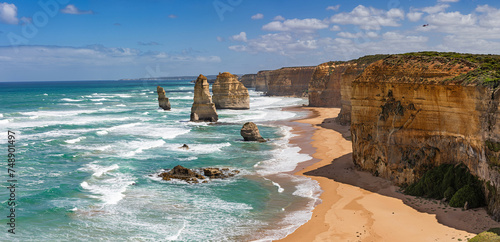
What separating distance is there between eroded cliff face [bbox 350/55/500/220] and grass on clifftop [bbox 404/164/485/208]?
433mm

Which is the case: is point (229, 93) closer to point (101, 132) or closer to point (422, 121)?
point (101, 132)

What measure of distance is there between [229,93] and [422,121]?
58845 mm

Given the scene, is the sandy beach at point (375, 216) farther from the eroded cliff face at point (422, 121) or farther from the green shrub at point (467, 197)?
the eroded cliff face at point (422, 121)

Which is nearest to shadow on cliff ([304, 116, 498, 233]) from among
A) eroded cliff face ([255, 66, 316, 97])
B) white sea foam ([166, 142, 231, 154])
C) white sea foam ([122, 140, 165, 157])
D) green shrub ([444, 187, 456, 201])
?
green shrub ([444, 187, 456, 201])

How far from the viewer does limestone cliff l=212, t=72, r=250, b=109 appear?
78506mm

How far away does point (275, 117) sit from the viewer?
68.2 m

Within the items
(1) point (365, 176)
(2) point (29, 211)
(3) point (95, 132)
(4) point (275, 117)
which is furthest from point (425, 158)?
(4) point (275, 117)

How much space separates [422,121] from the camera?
2239 cm

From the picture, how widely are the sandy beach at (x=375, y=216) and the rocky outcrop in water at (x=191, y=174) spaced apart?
20.7 feet

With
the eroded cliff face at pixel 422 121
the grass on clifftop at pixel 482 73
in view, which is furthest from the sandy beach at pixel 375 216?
the grass on clifftop at pixel 482 73

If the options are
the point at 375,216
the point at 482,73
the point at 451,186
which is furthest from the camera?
the point at 451,186

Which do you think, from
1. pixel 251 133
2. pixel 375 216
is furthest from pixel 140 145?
pixel 375 216

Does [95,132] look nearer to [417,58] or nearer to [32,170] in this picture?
[32,170]

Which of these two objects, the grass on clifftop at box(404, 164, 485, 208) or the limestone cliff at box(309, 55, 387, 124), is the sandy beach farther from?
the limestone cliff at box(309, 55, 387, 124)
